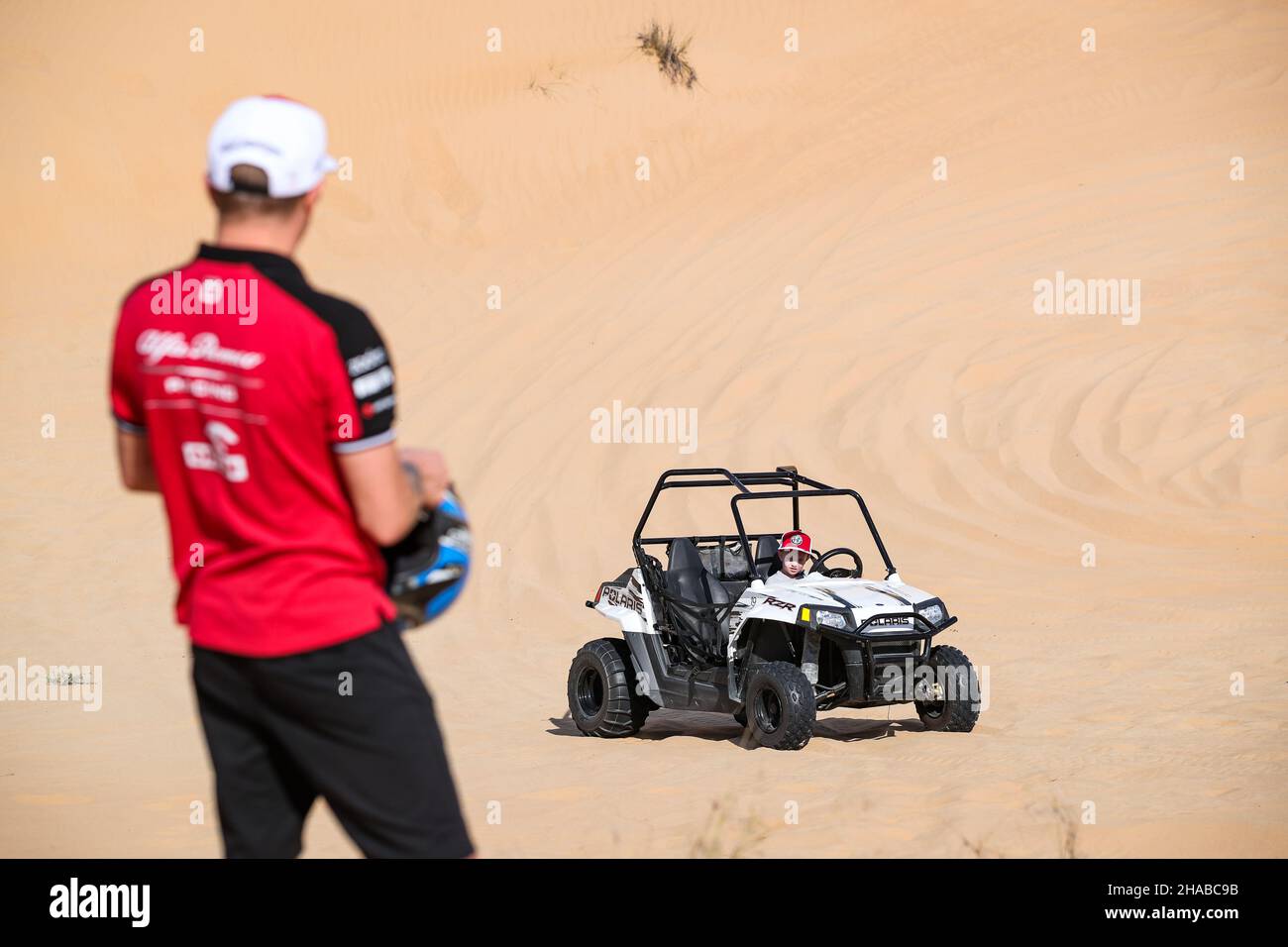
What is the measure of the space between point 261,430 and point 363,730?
0.60 metres

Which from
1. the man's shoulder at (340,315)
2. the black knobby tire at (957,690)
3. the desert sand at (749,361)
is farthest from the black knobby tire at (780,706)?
the man's shoulder at (340,315)

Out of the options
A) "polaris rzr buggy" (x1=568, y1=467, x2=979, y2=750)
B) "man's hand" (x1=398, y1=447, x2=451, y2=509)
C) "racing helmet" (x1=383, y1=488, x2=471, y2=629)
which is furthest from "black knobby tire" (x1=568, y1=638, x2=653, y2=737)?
"man's hand" (x1=398, y1=447, x2=451, y2=509)

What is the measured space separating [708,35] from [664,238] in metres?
8.68

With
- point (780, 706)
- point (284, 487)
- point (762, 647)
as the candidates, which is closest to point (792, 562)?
point (762, 647)

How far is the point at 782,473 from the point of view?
11.1 meters

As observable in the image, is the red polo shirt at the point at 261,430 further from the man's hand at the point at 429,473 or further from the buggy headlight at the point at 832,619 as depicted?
the buggy headlight at the point at 832,619

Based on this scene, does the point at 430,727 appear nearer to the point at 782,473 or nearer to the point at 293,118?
the point at 293,118

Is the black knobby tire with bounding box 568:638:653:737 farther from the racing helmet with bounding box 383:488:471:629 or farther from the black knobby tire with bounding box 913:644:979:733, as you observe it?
the racing helmet with bounding box 383:488:471:629

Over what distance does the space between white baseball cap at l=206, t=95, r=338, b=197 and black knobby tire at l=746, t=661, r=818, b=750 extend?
22.1ft

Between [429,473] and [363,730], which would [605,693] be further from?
[363,730]

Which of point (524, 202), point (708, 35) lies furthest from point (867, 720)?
point (708, 35)

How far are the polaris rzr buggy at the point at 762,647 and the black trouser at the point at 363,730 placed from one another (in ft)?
21.2

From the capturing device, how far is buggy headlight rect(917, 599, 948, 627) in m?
9.95

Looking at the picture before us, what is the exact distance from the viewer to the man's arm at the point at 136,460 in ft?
11.2
